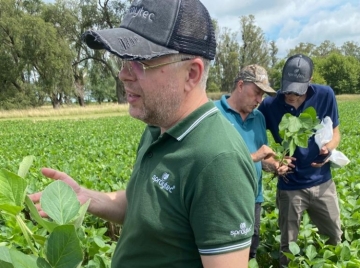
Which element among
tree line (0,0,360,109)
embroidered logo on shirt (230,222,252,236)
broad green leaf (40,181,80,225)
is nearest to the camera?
broad green leaf (40,181,80,225)

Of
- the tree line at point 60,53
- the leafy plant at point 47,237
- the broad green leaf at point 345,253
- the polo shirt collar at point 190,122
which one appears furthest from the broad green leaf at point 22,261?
the tree line at point 60,53

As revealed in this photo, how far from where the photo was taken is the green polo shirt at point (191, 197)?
1.23 meters

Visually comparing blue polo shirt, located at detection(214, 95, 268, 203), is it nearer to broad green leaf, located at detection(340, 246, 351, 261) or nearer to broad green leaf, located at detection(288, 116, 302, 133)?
broad green leaf, located at detection(288, 116, 302, 133)

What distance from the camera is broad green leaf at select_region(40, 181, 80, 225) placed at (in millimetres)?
947

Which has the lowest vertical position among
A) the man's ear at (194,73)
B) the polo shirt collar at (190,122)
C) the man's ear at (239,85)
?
the polo shirt collar at (190,122)

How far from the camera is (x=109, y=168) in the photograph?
718 centimetres

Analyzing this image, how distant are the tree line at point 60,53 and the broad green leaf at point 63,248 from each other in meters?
39.2

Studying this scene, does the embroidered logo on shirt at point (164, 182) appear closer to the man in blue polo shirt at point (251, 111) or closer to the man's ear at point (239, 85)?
the man in blue polo shirt at point (251, 111)

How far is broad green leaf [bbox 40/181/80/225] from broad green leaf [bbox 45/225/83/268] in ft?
0.36

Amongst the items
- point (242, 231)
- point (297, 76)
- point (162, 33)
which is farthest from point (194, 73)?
point (297, 76)

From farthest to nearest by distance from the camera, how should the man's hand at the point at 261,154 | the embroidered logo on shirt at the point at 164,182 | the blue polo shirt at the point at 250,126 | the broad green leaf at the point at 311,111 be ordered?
1. the blue polo shirt at the point at 250,126
2. the man's hand at the point at 261,154
3. the broad green leaf at the point at 311,111
4. the embroidered logo on shirt at the point at 164,182

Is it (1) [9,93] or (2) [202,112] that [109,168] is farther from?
(1) [9,93]

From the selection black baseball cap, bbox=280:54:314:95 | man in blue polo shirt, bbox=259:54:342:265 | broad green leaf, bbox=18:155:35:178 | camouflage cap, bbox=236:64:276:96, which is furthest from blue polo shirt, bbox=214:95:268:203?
broad green leaf, bbox=18:155:35:178

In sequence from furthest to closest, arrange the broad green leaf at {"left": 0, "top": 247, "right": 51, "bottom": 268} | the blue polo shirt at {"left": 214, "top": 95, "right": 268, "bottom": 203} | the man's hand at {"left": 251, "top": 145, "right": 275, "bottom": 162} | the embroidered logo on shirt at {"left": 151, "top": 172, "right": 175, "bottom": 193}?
the blue polo shirt at {"left": 214, "top": 95, "right": 268, "bottom": 203} < the man's hand at {"left": 251, "top": 145, "right": 275, "bottom": 162} < the embroidered logo on shirt at {"left": 151, "top": 172, "right": 175, "bottom": 193} < the broad green leaf at {"left": 0, "top": 247, "right": 51, "bottom": 268}
